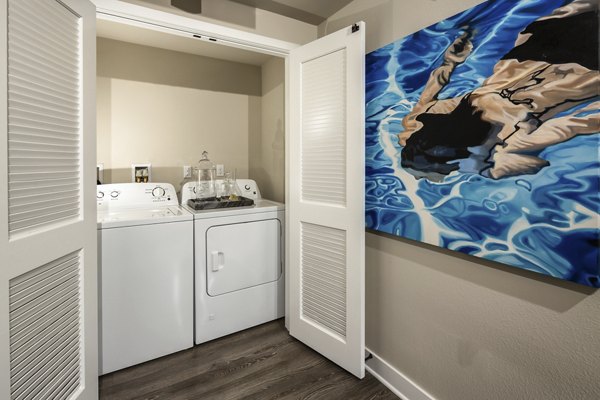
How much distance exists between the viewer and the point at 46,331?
1180 millimetres

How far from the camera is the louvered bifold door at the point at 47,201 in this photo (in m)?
1.02

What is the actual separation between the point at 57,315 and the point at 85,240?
0.33 metres

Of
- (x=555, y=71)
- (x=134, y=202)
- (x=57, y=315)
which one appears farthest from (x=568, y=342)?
(x=134, y=202)

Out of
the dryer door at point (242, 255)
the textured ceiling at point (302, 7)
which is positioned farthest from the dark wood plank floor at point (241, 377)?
the textured ceiling at point (302, 7)

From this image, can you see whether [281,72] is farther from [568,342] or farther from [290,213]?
[568,342]

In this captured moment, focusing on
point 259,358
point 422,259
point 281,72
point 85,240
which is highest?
point 281,72

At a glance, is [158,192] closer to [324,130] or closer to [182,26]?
[182,26]

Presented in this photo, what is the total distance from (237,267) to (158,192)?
2.82ft

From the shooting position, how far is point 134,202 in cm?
224

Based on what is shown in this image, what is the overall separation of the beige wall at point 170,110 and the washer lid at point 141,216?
618 mm

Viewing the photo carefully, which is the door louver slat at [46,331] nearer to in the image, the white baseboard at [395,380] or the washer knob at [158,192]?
the washer knob at [158,192]

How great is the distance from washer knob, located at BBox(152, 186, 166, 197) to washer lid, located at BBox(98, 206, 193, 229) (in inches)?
5.0

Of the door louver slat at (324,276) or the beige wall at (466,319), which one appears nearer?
the beige wall at (466,319)

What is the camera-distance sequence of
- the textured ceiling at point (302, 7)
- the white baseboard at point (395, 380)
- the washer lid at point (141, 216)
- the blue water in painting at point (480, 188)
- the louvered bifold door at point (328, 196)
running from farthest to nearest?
the textured ceiling at point (302, 7) < the washer lid at point (141, 216) < the louvered bifold door at point (328, 196) < the white baseboard at point (395, 380) < the blue water in painting at point (480, 188)
